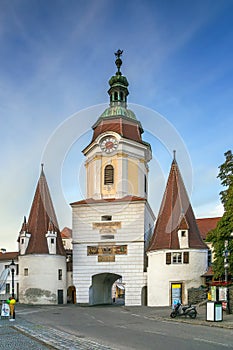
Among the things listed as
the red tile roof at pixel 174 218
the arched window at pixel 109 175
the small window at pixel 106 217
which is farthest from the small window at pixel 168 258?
the arched window at pixel 109 175

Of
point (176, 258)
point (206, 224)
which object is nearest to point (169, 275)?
point (176, 258)

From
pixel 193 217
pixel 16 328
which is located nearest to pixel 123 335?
pixel 16 328

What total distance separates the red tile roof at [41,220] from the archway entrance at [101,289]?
497 cm

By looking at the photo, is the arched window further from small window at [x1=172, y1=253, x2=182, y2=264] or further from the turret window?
small window at [x1=172, y1=253, x2=182, y2=264]

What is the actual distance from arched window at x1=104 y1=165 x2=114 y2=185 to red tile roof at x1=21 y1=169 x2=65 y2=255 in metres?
7.81

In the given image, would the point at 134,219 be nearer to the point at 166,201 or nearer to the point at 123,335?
the point at 166,201

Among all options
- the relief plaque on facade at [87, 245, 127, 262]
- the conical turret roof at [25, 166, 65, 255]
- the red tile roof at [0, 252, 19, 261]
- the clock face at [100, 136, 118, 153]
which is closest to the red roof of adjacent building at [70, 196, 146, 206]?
the conical turret roof at [25, 166, 65, 255]

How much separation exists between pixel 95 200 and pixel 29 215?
866 centimetres

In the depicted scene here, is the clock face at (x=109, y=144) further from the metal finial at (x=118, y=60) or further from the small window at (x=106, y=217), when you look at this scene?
the metal finial at (x=118, y=60)

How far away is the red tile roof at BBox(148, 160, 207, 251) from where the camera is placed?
45.2 meters

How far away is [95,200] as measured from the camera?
171ft

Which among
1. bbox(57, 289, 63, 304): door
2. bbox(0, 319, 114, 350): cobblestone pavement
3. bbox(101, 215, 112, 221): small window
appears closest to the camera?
bbox(0, 319, 114, 350): cobblestone pavement

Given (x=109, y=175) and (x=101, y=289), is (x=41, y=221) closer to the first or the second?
(x=109, y=175)

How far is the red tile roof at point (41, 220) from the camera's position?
5041 centimetres
